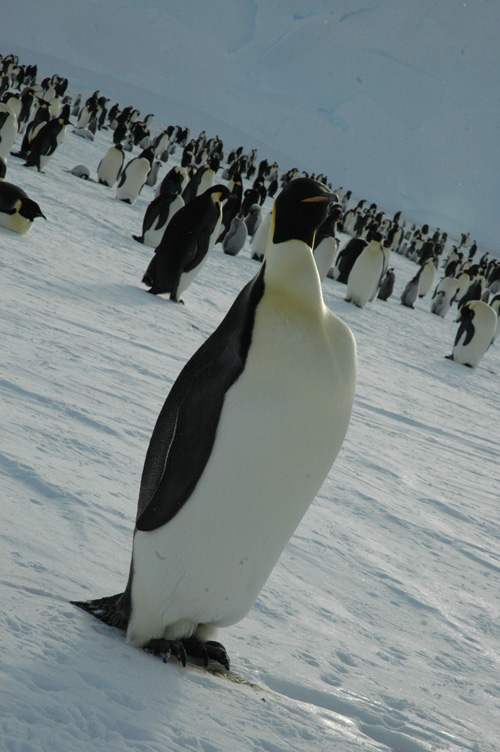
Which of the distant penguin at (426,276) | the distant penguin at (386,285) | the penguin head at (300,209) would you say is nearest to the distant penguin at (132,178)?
the distant penguin at (386,285)

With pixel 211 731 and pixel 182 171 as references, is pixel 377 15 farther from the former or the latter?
pixel 211 731

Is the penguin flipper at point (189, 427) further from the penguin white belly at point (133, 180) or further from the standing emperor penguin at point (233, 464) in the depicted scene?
the penguin white belly at point (133, 180)

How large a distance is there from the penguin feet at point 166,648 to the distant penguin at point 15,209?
4.77 m

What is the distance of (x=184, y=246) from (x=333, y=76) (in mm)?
45927

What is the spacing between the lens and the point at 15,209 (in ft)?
19.0

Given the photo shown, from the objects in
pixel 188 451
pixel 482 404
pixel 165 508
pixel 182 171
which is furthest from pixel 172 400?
pixel 182 171

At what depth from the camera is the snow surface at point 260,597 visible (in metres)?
1.33

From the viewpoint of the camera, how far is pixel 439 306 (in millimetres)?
13734

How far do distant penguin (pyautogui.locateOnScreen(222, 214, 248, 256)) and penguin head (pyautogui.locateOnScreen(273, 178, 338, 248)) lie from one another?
924 centimetres

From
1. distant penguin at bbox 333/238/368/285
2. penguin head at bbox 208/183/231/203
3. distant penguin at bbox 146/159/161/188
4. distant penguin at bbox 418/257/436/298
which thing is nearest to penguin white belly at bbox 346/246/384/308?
distant penguin at bbox 333/238/368/285

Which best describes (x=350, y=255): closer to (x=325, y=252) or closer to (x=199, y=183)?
(x=325, y=252)

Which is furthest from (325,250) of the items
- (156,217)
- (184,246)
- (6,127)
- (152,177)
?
(152,177)

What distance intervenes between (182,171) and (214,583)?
39.9 ft

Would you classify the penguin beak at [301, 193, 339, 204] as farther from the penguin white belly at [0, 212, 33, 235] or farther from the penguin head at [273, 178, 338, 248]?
the penguin white belly at [0, 212, 33, 235]
